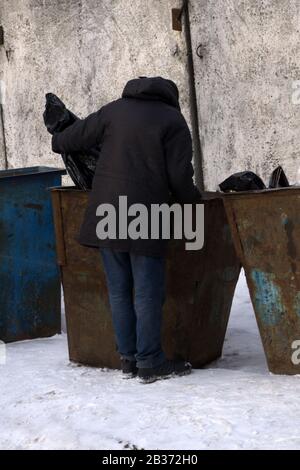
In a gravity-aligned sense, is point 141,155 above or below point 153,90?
below

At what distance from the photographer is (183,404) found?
393cm

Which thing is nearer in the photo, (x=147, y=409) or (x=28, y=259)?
(x=147, y=409)

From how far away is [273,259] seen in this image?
4.19 metres

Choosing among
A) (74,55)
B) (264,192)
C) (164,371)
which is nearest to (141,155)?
(264,192)

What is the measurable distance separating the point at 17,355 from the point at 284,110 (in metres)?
3.15

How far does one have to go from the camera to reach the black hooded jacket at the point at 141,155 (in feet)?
14.0

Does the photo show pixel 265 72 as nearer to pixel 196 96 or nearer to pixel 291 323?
pixel 196 96

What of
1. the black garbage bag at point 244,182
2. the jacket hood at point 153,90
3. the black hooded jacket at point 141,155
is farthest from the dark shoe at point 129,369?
the jacket hood at point 153,90

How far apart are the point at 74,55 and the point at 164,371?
5336mm

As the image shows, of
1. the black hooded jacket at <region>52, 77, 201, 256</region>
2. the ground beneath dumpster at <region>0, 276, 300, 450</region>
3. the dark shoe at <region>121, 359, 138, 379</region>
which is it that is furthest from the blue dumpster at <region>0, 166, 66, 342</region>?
the dark shoe at <region>121, 359, 138, 379</region>

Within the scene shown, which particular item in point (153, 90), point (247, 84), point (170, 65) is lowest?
point (153, 90)

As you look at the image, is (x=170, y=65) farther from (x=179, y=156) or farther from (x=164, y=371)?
(x=164, y=371)

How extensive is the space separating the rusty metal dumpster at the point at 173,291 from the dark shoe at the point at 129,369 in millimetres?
185

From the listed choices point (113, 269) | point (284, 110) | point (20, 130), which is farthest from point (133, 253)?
point (20, 130)
